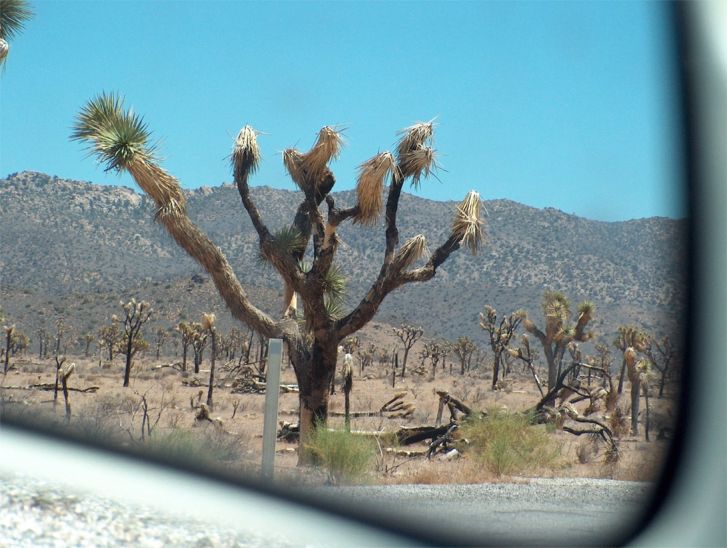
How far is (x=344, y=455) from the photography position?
11844 mm

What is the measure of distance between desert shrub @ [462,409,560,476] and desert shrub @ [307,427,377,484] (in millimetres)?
1605

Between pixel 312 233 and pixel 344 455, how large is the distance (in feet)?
16.6

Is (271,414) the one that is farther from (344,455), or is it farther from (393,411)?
(393,411)

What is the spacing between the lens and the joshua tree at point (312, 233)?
1452cm

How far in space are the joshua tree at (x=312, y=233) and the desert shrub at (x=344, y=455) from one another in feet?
6.43

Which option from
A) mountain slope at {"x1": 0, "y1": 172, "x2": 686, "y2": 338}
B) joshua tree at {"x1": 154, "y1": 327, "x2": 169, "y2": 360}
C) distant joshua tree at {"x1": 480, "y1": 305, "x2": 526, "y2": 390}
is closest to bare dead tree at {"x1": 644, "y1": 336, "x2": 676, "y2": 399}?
distant joshua tree at {"x1": 480, "y1": 305, "x2": 526, "y2": 390}

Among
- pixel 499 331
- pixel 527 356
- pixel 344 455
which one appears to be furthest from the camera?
pixel 499 331

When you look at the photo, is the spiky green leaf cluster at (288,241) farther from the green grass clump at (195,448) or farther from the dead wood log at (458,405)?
the dead wood log at (458,405)

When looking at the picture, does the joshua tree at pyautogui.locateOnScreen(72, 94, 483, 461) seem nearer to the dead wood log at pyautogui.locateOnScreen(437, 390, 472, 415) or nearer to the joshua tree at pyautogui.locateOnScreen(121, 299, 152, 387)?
the dead wood log at pyautogui.locateOnScreen(437, 390, 472, 415)

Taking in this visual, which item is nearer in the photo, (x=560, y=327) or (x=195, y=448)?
(x=195, y=448)

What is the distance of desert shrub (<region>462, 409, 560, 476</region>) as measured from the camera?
1227cm

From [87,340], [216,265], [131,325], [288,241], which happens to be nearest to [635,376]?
[288,241]

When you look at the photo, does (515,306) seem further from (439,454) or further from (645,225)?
(439,454)

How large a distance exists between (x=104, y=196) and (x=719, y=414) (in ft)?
333
